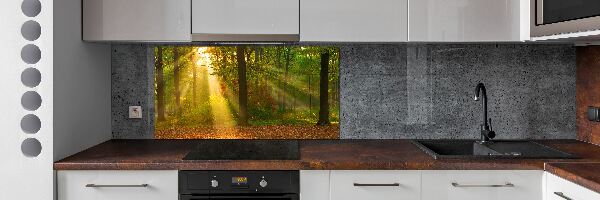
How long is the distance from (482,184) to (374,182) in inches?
17.3

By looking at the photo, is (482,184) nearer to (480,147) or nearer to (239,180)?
(480,147)

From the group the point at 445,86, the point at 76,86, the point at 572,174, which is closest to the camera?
the point at 572,174

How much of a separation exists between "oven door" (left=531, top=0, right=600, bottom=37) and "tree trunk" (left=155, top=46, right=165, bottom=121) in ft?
6.07

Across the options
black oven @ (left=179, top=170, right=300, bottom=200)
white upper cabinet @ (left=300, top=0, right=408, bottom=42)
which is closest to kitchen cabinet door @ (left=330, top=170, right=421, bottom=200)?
black oven @ (left=179, top=170, right=300, bottom=200)

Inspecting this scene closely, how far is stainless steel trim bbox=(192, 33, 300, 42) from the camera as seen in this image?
9.52 ft

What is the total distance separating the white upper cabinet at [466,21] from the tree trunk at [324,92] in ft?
1.85

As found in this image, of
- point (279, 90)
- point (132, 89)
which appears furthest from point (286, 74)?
point (132, 89)

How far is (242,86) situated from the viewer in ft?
11.0

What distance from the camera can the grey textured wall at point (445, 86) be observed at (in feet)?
10.9
